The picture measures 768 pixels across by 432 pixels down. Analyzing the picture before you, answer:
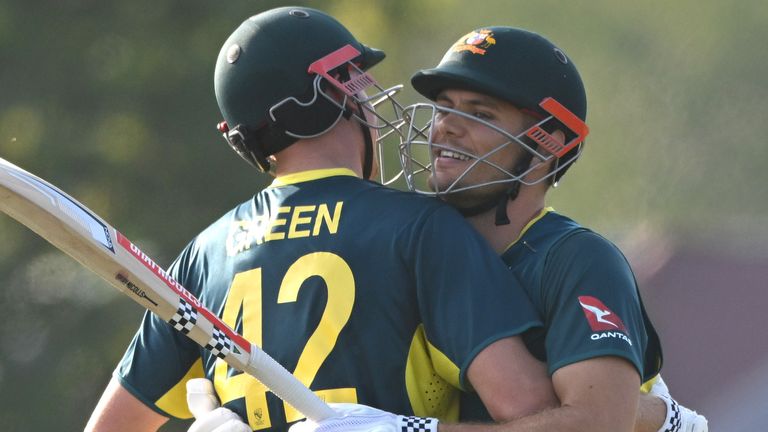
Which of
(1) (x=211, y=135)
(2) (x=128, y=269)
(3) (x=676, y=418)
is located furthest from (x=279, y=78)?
(1) (x=211, y=135)

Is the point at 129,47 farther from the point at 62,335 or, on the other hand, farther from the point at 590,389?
the point at 590,389

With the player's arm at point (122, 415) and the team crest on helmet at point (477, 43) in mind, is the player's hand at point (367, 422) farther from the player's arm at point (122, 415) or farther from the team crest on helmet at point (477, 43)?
the team crest on helmet at point (477, 43)

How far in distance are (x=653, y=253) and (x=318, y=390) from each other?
493cm

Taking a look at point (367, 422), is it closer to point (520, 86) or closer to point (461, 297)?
point (461, 297)

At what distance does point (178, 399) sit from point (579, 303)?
1353 millimetres

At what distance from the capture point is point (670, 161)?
8203 millimetres

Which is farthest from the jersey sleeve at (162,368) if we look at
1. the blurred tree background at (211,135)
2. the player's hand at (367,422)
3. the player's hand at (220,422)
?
the blurred tree background at (211,135)

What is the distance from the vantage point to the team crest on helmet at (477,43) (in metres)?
3.99

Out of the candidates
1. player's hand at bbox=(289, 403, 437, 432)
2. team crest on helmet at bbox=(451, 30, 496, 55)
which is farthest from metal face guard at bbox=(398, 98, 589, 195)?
player's hand at bbox=(289, 403, 437, 432)

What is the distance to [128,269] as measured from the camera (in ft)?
10.2

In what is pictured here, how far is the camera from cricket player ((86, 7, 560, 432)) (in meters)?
3.40

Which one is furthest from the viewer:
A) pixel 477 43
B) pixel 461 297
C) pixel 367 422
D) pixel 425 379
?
pixel 477 43

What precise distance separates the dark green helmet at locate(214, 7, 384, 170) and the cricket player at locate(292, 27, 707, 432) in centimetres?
30

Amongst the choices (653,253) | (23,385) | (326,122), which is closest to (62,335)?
(23,385)
